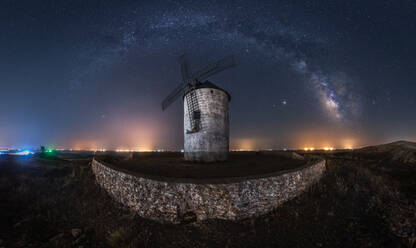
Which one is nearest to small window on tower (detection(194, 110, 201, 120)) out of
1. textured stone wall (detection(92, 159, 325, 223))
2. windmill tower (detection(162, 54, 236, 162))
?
windmill tower (detection(162, 54, 236, 162))

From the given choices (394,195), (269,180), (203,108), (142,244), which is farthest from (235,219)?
(203,108)

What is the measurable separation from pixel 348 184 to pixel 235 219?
8743 mm

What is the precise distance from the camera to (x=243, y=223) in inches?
274

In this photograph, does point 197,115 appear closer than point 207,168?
No

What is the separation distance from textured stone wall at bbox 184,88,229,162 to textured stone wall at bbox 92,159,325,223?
27.8 feet

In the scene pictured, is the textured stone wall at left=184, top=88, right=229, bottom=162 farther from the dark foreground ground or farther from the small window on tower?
the dark foreground ground

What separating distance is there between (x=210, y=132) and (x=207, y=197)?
9.45 m

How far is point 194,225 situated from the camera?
702 cm

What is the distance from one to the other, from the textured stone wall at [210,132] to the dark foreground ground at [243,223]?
863cm

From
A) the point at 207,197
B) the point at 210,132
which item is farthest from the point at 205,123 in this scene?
the point at 207,197

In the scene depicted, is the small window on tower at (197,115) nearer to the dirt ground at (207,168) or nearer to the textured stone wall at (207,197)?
the dirt ground at (207,168)

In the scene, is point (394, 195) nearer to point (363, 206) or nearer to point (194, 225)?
point (363, 206)

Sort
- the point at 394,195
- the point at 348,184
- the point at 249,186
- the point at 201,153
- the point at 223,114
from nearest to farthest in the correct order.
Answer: the point at 249,186, the point at 394,195, the point at 348,184, the point at 201,153, the point at 223,114

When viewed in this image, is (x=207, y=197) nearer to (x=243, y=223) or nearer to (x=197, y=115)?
(x=243, y=223)
